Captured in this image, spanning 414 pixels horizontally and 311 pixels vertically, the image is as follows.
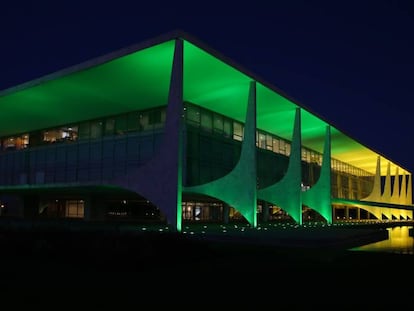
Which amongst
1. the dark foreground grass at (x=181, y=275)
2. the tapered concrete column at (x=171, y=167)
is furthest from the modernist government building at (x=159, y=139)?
the dark foreground grass at (x=181, y=275)

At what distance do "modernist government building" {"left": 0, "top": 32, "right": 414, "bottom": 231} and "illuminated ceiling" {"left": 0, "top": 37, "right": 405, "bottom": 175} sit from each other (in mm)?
77

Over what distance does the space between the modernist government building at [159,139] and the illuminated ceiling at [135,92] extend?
8 centimetres

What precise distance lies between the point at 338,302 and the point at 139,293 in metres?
3.49

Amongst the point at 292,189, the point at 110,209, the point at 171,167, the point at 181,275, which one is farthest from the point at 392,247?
the point at 110,209

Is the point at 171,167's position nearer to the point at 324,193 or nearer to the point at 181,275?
the point at 181,275

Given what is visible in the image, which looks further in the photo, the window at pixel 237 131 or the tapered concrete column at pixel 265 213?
the tapered concrete column at pixel 265 213

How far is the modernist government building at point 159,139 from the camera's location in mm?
22266

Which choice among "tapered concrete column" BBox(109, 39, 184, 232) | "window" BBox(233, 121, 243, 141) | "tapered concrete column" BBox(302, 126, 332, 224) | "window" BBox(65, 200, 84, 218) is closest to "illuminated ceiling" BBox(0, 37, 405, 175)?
"window" BBox(233, 121, 243, 141)

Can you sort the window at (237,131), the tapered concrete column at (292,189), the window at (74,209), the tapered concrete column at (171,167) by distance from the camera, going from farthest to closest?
the window at (74,209) < the window at (237,131) < the tapered concrete column at (292,189) < the tapered concrete column at (171,167)

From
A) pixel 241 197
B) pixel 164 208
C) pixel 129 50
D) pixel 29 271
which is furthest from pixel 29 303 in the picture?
pixel 241 197

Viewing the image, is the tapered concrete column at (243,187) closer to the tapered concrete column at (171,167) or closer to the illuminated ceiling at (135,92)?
the tapered concrete column at (171,167)

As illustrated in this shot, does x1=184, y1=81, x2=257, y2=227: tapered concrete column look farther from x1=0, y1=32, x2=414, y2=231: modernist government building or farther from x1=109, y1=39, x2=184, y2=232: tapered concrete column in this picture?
x1=109, y1=39, x2=184, y2=232: tapered concrete column

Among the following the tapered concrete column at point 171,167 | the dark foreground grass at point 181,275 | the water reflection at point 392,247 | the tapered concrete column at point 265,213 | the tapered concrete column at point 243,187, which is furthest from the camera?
the tapered concrete column at point 265,213

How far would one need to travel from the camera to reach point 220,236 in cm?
1844
